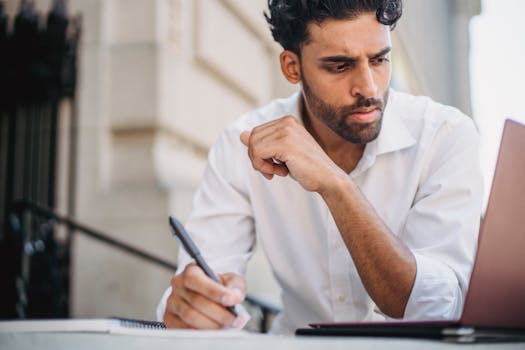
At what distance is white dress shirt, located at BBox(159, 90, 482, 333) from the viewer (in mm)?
2012

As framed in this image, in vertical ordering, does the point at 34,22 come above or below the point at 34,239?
above

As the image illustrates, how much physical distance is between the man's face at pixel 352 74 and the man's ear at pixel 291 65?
0.60 ft

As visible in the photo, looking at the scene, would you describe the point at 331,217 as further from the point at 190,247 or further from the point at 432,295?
the point at 190,247

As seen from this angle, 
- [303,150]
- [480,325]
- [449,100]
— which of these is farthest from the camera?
[449,100]

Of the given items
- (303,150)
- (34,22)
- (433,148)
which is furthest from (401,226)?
(34,22)

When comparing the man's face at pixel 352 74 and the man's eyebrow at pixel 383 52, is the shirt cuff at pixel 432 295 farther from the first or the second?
the man's eyebrow at pixel 383 52

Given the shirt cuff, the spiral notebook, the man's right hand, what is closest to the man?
the shirt cuff

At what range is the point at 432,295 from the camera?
1.73 meters

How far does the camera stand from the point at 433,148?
2.19 meters

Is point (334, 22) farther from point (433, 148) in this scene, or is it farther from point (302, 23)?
point (433, 148)

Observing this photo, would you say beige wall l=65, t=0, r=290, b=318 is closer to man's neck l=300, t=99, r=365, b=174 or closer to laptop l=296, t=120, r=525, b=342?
man's neck l=300, t=99, r=365, b=174

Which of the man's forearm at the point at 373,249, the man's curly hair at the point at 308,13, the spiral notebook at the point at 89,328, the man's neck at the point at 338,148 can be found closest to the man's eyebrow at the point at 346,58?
the man's curly hair at the point at 308,13

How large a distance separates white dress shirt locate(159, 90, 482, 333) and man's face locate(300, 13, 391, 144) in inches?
4.1

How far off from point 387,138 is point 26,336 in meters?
1.42
